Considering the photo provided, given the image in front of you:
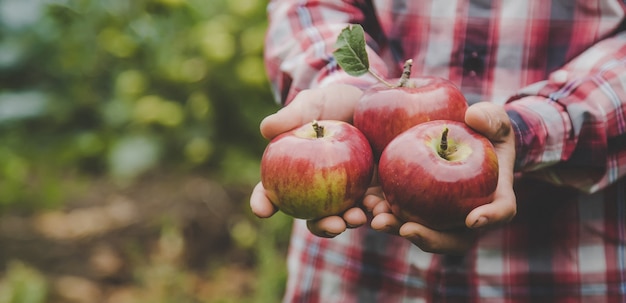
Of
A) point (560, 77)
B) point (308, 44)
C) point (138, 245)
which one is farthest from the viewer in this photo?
point (138, 245)

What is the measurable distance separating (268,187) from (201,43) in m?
1.74

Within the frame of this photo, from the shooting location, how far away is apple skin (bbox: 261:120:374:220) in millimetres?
1063

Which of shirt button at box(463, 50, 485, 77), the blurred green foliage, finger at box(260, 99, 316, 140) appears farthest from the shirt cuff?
the blurred green foliage

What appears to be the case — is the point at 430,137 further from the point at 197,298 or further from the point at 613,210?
the point at 197,298

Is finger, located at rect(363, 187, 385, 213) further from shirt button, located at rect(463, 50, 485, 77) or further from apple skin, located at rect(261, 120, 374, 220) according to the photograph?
shirt button, located at rect(463, 50, 485, 77)

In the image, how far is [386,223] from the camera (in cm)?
101

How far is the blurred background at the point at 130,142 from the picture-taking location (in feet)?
8.14

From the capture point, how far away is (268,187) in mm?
1105

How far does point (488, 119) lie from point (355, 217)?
0.23 metres

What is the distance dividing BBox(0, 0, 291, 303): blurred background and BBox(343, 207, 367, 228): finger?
133 cm

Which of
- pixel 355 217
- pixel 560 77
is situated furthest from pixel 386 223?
pixel 560 77

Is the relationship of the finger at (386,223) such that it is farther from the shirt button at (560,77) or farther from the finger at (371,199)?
the shirt button at (560,77)

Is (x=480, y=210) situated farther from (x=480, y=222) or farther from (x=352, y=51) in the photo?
(x=352, y=51)

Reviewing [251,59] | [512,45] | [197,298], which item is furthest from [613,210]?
[251,59]
